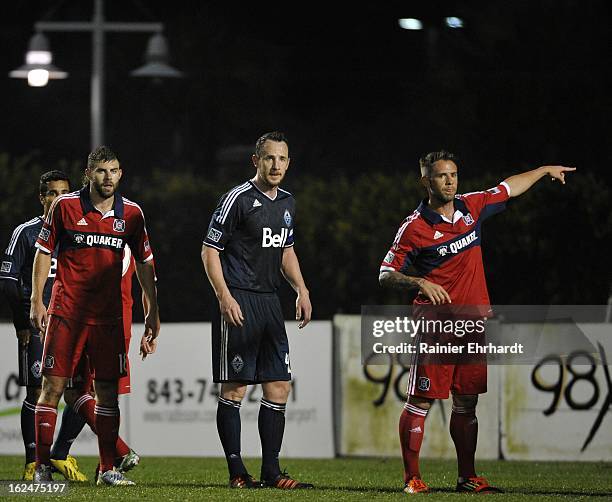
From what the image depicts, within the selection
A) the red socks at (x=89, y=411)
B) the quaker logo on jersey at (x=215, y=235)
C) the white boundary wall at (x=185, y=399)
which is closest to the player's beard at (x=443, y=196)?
the quaker logo on jersey at (x=215, y=235)

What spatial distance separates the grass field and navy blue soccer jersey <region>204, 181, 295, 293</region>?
1.39 meters

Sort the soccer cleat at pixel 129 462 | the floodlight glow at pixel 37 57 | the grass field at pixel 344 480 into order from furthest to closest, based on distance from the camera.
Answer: the floodlight glow at pixel 37 57, the soccer cleat at pixel 129 462, the grass field at pixel 344 480

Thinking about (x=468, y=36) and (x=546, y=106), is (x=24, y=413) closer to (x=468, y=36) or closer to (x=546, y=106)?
(x=546, y=106)

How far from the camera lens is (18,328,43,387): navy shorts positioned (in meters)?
10.0

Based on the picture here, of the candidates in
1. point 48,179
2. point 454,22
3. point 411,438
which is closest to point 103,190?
point 48,179

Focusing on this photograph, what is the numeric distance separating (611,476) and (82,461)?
494 centimetres

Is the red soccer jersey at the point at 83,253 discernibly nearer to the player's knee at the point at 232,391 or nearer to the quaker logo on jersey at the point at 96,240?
the quaker logo on jersey at the point at 96,240

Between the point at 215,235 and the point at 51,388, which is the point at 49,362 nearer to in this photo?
the point at 51,388

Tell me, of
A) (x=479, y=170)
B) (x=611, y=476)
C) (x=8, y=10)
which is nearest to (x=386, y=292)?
(x=479, y=170)

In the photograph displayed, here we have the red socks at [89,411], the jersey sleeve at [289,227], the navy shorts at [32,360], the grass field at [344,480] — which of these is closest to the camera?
the grass field at [344,480]

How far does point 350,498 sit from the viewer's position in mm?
8391

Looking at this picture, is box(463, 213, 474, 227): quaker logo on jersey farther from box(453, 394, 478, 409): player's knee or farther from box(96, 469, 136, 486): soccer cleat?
box(96, 469, 136, 486): soccer cleat

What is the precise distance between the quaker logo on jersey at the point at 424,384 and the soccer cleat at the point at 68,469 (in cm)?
270

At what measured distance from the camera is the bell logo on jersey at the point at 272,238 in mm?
9038
